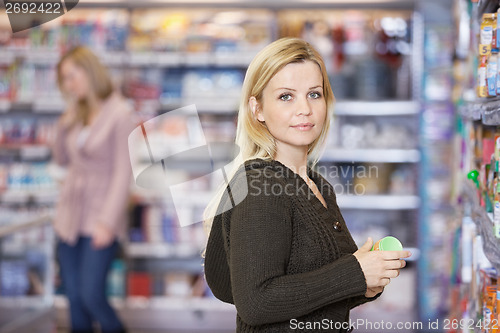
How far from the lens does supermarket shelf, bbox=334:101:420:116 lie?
4789mm

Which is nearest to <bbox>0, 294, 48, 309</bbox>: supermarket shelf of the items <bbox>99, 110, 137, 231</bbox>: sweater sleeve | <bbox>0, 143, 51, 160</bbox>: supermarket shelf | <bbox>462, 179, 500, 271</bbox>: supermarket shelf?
<bbox>99, 110, 137, 231</bbox>: sweater sleeve

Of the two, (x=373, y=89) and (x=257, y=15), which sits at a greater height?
(x=257, y=15)

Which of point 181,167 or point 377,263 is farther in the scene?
point 181,167

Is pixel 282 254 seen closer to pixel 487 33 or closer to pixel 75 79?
pixel 487 33

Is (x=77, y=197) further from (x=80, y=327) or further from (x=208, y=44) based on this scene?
(x=208, y=44)

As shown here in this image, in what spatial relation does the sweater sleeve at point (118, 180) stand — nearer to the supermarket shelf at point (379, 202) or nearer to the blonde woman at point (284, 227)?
the supermarket shelf at point (379, 202)

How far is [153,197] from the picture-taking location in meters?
4.95

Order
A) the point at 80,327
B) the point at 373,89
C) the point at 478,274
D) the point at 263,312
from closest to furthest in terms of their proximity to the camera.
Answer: the point at 263,312 < the point at 478,274 < the point at 80,327 < the point at 373,89

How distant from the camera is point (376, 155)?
4797 millimetres

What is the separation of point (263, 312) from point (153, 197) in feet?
11.6

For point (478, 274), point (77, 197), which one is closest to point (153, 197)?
point (77, 197)

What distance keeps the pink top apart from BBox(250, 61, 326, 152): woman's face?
2.31 meters

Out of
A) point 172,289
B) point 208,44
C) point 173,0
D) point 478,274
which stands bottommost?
point 172,289

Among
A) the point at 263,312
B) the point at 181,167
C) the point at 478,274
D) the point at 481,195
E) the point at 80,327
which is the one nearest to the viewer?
the point at 263,312
